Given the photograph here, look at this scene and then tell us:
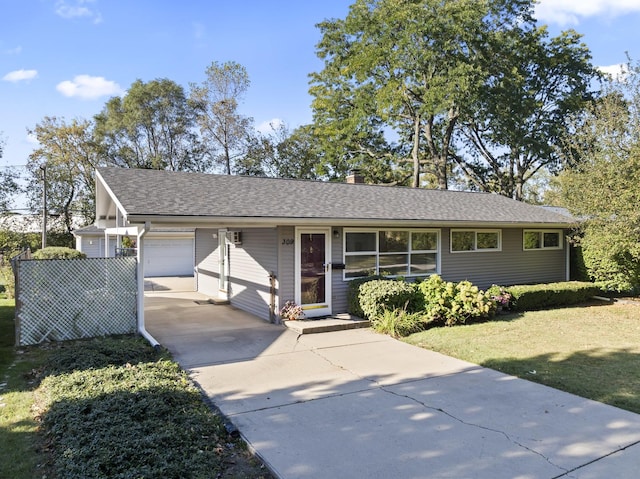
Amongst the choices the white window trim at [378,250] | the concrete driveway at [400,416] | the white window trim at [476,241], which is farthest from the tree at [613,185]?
the concrete driveway at [400,416]

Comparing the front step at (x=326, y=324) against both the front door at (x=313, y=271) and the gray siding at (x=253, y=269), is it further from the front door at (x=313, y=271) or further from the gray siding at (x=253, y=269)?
the gray siding at (x=253, y=269)

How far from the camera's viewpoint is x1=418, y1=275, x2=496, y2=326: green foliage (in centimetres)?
920

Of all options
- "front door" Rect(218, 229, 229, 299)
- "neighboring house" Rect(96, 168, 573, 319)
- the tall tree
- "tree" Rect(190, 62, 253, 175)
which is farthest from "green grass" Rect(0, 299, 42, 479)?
the tall tree

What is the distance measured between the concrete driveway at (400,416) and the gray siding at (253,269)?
2.44 metres

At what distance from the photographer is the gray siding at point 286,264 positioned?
919 centimetres

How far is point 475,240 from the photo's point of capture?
492 inches

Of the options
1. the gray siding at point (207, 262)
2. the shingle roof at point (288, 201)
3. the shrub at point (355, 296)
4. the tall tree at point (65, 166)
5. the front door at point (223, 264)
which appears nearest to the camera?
the shingle roof at point (288, 201)

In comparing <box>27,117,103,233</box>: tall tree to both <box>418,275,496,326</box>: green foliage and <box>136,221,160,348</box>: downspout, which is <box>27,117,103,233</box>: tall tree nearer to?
<box>136,221,160,348</box>: downspout

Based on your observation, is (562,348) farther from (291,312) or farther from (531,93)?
(531,93)

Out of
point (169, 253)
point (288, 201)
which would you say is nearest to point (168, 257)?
point (169, 253)

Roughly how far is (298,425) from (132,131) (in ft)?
104

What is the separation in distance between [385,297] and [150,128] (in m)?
28.6

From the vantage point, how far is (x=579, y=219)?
12.9m

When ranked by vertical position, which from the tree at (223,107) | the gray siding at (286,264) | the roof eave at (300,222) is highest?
the tree at (223,107)
